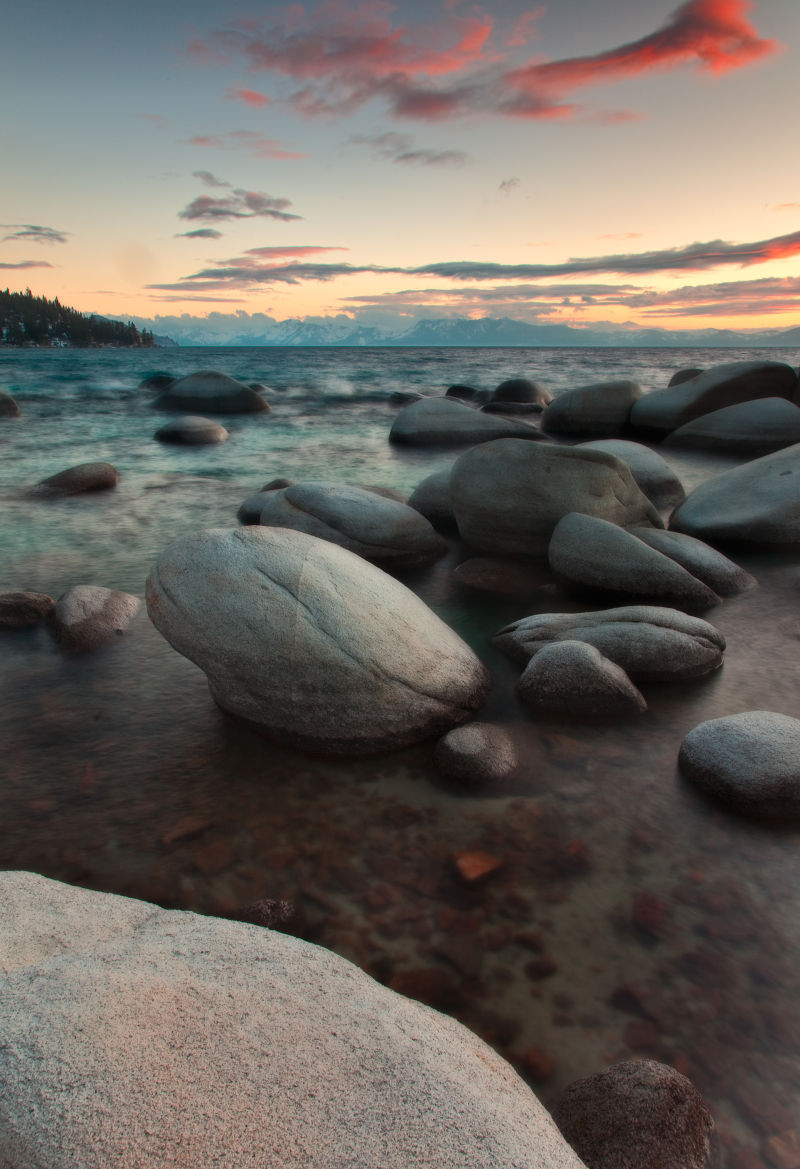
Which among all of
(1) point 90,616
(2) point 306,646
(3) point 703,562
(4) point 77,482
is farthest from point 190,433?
(2) point 306,646

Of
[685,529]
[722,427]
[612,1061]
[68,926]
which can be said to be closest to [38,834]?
[68,926]

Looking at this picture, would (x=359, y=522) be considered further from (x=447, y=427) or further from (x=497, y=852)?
(x=447, y=427)

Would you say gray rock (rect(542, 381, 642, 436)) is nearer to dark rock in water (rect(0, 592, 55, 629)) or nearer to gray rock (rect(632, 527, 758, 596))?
gray rock (rect(632, 527, 758, 596))

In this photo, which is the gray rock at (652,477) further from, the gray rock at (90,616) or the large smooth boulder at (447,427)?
the gray rock at (90,616)

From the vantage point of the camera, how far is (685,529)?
7.52 meters

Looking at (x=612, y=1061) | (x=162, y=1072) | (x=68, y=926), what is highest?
(x=162, y=1072)

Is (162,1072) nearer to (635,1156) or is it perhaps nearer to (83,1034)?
(83,1034)

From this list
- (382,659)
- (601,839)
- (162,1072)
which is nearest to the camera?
(162,1072)

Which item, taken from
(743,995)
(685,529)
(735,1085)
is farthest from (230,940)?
(685,529)

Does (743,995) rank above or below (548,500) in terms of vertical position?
below

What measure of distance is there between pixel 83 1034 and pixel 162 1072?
188 millimetres

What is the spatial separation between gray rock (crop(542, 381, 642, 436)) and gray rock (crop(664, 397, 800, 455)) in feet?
6.66

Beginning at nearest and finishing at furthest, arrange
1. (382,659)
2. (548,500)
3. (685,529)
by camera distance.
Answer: (382,659)
(548,500)
(685,529)

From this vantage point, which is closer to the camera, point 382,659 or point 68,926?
point 68,926
